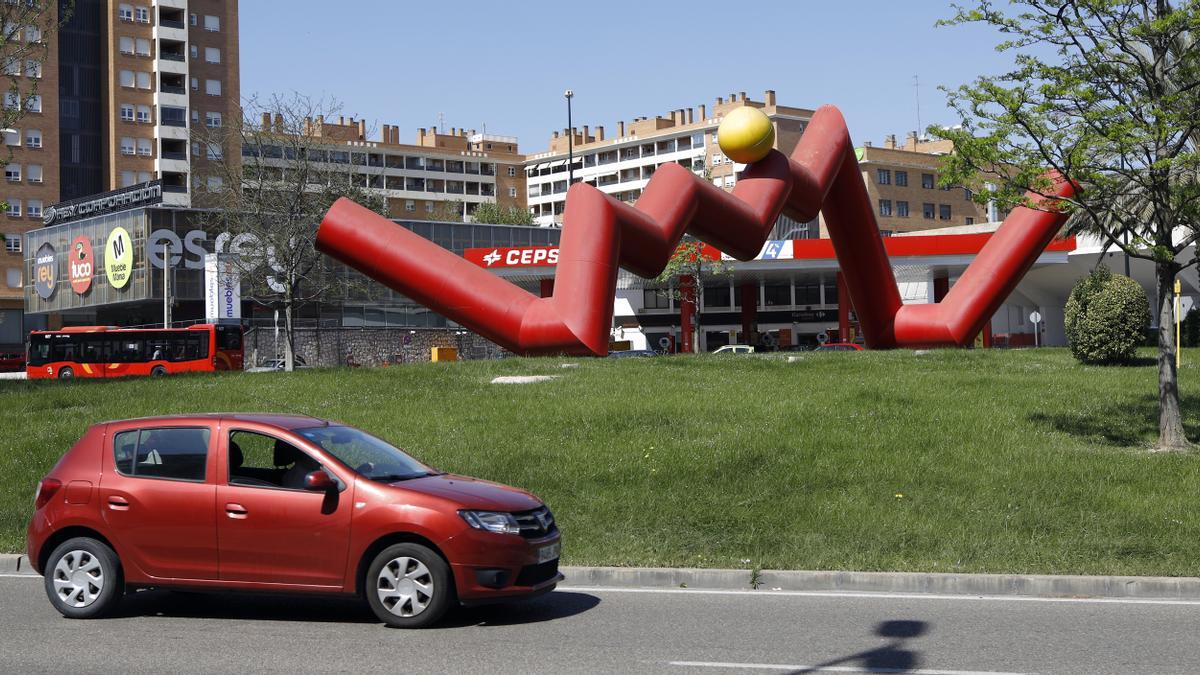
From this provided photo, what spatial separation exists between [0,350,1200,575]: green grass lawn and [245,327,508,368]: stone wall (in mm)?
39299

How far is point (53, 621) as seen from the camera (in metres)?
9.27

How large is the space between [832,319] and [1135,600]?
206 feet

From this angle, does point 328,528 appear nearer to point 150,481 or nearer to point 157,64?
point 150,481

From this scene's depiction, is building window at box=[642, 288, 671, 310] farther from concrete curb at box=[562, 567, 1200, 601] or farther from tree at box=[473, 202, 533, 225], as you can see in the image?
concrete curb at box=[562, 567, 1200, 601]

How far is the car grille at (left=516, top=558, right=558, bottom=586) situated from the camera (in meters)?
8.93

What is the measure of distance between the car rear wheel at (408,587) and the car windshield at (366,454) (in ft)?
1.98

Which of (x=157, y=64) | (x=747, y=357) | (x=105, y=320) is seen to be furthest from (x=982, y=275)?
(x=157, y=64)

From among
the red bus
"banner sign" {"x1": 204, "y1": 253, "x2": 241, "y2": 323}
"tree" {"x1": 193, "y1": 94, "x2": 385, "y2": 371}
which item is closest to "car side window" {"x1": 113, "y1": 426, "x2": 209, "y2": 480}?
"tree" {"x1": 193, "y1": 94, "x2": 385, "y2": 371}

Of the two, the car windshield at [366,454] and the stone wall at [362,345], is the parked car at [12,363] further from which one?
the car windshield at [366,454]

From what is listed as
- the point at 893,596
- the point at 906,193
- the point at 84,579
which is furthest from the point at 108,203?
the point at 893,596

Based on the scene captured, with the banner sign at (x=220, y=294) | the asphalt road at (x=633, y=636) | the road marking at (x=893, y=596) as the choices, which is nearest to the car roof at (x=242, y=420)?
the asphalt road at (x=633, y=636)

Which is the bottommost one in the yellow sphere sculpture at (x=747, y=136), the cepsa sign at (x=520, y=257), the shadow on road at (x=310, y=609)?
the shadow on road at (x=310, y=609)

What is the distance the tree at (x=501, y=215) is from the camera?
390 feet

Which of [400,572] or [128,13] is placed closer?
[400,572]
